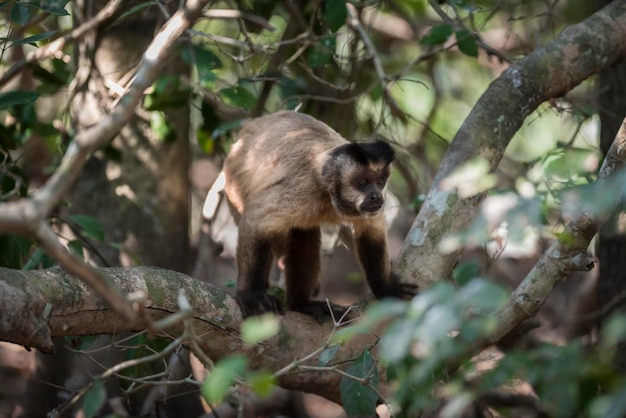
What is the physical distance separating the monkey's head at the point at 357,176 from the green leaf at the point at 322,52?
931 mm

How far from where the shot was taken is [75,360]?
5828 millimetres

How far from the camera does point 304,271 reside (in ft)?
16.2

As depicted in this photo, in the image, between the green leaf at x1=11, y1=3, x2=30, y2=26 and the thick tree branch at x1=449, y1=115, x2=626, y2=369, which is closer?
the thick tree branch at x1=449, y1=115, x2=626, y2=369

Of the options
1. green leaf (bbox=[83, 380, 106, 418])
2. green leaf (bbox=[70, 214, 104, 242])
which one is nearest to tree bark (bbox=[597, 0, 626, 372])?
green leaf (bbox=[70, 214, 104, 242])

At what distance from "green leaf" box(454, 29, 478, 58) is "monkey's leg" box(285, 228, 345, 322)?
5.44ft

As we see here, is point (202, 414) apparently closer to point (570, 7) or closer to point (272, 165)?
point (272, 165)

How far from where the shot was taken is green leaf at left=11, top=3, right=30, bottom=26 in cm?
412

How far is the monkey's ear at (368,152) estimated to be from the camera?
459cm

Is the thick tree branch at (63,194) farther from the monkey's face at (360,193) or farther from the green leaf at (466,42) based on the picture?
the green leaf at (466,42)

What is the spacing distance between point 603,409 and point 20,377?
22.4ft

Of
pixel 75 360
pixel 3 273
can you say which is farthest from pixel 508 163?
pixel 3 273

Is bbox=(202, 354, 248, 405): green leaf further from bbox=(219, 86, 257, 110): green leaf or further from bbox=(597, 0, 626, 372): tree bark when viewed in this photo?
bbox=(597, 0, 626, 372): tree bark

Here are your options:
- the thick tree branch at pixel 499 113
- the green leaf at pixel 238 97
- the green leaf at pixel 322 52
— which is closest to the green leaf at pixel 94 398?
the thick tree branch at pixel 499 113

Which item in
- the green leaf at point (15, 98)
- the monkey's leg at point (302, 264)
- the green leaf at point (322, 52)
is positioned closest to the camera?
the green leaf at point (15, 98)
